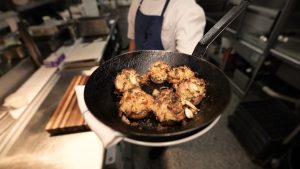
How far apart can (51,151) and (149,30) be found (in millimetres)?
1206

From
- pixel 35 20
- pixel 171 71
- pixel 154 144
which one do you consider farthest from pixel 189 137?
pixel 35 20

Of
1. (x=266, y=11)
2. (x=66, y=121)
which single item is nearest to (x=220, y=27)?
(x=66, y=121)

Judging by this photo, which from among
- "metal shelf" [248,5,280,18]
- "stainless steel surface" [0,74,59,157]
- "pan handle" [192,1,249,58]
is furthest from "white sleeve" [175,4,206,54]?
"metal shelf" [248,5,280,18]

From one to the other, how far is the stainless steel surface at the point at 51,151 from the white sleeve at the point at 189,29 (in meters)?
0.92

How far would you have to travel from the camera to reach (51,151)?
3.32ft

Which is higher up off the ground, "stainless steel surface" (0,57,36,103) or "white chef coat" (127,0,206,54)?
"white chef coat" (127,0,206,54)

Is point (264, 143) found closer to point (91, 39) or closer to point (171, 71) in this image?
point (171, 71)

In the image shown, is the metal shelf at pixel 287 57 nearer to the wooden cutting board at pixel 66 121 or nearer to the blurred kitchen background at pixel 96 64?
the blurred kitchen background at pixel 96 64

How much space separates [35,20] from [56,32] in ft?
1.74

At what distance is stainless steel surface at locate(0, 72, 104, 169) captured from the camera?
3.08ft

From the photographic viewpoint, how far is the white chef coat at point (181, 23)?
1300 millimetres

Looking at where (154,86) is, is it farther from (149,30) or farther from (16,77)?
(16,77)

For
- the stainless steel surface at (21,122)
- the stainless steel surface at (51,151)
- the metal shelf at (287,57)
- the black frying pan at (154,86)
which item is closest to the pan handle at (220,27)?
the black frying pan at (154,86)

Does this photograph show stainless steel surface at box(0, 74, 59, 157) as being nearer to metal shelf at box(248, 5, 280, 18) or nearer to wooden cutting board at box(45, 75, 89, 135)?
wooden cutting board at box(45, 75, 89, 135)
